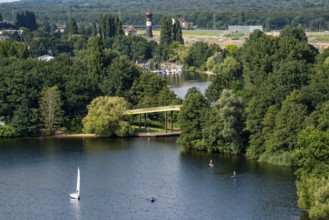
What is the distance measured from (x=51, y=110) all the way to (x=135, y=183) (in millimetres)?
17388

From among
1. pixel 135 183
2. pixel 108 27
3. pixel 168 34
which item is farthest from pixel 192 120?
pixel 108 27

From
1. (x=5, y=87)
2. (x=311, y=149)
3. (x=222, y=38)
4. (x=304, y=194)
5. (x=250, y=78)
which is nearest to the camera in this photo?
(x=304, y=194)

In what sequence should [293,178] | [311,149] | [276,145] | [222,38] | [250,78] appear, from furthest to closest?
[222,38]
[250,78]
[276,145]
[293,178]
[311,149]

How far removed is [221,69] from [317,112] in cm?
4983

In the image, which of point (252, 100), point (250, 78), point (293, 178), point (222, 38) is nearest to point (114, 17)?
point (222, 38)

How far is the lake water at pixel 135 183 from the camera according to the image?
167ft

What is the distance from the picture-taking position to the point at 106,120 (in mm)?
70750

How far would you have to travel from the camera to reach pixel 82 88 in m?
75.2

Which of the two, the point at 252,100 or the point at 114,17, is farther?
the point at 114,17

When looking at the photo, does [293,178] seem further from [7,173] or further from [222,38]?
[222,38]

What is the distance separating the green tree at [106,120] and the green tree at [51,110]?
2.08 meters

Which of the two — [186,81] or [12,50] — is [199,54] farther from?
[12,50]

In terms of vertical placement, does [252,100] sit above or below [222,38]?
above

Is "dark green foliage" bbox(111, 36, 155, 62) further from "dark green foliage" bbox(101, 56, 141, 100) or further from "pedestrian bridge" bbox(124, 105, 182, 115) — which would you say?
"pedestrian bridge" bbox(124, 105, 182, 115)
